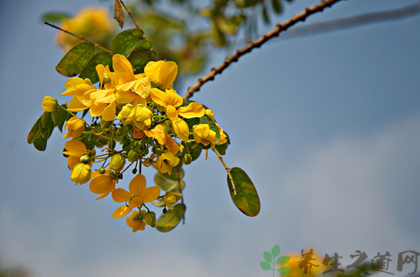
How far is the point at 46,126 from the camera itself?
2.95ft

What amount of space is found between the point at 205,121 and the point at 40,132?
1.59 feet

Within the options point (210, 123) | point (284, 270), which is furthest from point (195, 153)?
point (284, 270)

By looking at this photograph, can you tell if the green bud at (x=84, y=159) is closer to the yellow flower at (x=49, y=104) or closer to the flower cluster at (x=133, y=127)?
the flower cluster at (x=133, y=127)

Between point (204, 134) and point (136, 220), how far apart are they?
312 mm

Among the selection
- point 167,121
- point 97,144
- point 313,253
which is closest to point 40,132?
point 97,144

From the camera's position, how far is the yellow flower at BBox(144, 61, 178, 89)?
782 mm

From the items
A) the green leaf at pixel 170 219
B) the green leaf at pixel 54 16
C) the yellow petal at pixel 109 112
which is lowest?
the green leaf at pixel 170 219

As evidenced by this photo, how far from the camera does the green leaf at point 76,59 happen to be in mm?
954

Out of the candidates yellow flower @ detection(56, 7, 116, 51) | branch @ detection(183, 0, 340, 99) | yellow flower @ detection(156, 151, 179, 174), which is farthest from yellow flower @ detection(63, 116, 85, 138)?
yellow flower @ detection(56, 7, 116, 51)

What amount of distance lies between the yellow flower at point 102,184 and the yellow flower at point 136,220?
0.10 meters

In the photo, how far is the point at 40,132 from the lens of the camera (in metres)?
0.91

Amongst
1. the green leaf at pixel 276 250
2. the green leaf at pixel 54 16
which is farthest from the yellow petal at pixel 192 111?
the green leaf at pixel 54 16

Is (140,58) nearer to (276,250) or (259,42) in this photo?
(259,42)

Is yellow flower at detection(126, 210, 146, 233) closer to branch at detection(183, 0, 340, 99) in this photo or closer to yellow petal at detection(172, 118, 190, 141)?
yellow petal at detection(172, 118, 190, 141)
